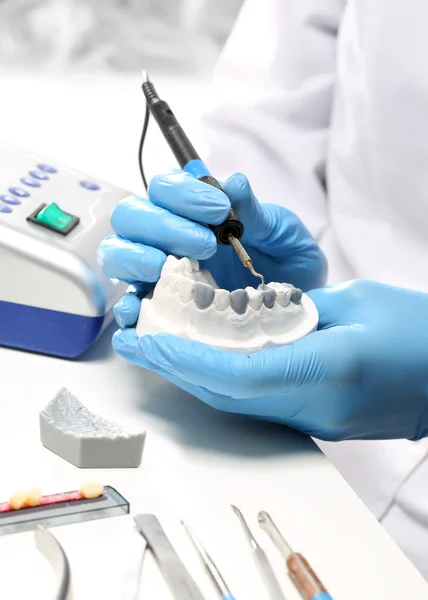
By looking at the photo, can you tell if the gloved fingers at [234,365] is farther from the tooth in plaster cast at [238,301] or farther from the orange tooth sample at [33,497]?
the orange tooth sample at [33,497]

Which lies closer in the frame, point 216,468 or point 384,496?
point 216,468

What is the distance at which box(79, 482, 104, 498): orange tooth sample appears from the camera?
534mm

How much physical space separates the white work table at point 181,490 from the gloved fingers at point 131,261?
0.09m

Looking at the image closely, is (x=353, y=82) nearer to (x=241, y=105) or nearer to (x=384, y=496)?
(x=241, y=105)

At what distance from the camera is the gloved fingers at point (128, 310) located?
0.69 meters

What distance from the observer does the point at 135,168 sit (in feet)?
4.09

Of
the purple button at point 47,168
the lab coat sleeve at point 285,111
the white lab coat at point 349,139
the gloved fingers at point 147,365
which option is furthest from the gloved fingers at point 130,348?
the lab coat sleeve at point 285,111

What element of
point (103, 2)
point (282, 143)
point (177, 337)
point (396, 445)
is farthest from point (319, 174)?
point (103, 2)

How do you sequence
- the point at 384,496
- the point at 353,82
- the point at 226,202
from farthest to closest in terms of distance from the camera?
the point at 353,82 → the point at 384,496 → the point at 226,202

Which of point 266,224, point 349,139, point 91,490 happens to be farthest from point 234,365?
point 349,139

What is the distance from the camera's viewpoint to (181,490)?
57cm

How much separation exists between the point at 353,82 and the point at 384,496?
0.51 m

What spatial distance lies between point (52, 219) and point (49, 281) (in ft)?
0.19

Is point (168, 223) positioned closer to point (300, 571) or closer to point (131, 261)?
point (131, 261)
